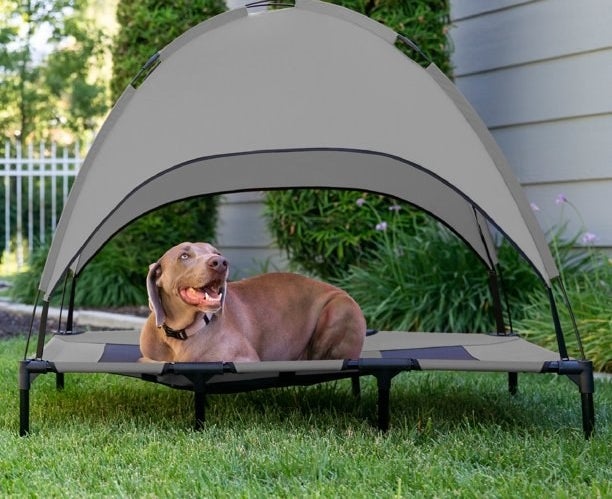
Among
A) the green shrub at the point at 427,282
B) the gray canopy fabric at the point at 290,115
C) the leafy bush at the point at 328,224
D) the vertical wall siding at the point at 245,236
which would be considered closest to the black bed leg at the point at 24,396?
the gray canopy fabric at the point at 290,115

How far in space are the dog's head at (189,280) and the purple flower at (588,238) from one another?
2.68 m

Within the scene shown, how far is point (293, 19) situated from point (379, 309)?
2526 millimetres

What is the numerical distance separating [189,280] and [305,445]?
0.81 m

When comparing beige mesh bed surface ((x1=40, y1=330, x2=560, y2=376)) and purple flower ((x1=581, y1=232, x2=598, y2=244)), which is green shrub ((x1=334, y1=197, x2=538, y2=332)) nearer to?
purple flower ((x1=581, y1=232, x2=598, y2=244))

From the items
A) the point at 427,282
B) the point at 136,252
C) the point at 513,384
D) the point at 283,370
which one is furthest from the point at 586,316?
the point at 136,252

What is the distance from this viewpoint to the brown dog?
3.63 meters

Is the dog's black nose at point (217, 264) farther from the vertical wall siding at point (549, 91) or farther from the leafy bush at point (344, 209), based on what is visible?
the vertical wall siding at point (549, 91)

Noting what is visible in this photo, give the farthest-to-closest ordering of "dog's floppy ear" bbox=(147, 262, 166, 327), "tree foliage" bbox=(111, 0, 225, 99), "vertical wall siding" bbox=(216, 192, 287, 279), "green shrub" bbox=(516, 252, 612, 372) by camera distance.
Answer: "vertical wall siding" bbox=(216, 192, 287, 279)
"tree foliage" bbox=(111, 0, 225, 99)
"green shrub" bbox=(516, 252, 612, 372)
"dog's floppy ear" bbox=(147, 262, 166, 327)

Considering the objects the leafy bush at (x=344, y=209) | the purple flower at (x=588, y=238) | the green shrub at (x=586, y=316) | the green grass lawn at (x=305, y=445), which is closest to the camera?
the green grass lawn at (x=305, y=445)

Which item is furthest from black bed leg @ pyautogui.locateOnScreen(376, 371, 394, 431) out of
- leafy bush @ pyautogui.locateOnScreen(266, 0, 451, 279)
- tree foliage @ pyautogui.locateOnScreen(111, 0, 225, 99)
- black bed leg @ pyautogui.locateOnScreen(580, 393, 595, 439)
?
tree foliage @ pyautogui.locateOnScreen(111, 0, 225, 99)

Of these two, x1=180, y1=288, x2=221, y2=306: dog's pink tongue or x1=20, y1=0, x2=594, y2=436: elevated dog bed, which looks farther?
x1=180, y1=288, x2=221, y2=306: dog's pink tongue

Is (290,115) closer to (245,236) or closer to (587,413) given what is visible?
(587,413)

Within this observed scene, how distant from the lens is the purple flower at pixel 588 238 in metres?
5.52

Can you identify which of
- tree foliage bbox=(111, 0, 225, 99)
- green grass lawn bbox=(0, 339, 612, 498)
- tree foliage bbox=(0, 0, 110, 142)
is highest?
tree foliage bbox=(0, 0, 110, 142)
